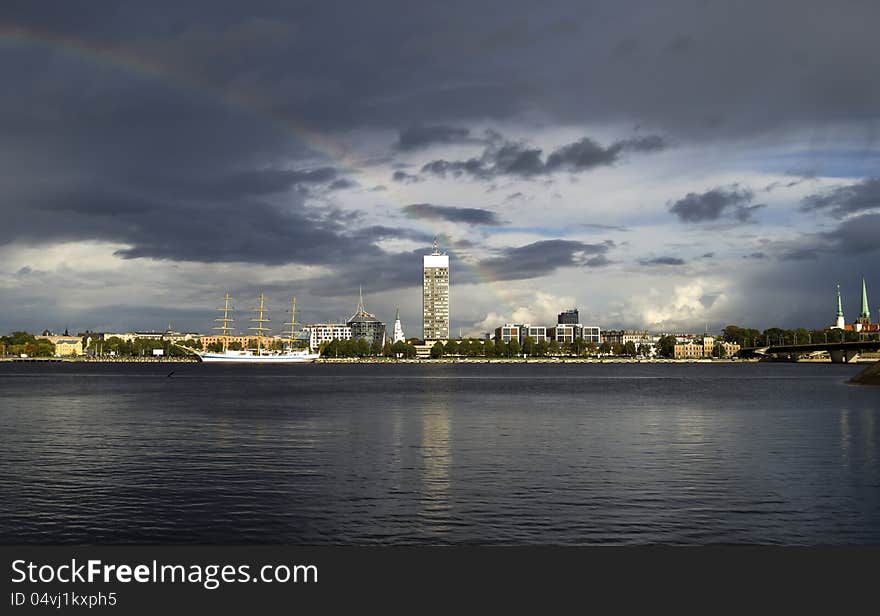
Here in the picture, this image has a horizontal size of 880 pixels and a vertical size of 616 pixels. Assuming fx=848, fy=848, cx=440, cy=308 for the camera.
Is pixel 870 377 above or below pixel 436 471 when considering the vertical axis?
above

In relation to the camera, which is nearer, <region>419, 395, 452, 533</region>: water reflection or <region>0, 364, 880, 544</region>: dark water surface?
<region>0, 364, 880, 544</region>: dark water surface

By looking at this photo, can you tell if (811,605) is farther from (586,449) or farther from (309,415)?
(309,415)

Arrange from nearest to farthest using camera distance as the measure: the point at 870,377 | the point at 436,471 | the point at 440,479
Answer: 1. the point at 440,479
2. the point at 436,471
3. the point at 870,377

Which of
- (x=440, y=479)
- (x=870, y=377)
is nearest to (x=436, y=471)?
(x=440, y=479)

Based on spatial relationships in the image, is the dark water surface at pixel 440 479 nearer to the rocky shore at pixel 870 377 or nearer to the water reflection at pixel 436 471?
the water reflection at pixel 436 471

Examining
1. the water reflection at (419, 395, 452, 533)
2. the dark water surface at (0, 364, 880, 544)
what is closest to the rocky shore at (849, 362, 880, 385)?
the dark water surface at (0, 364, 880, 544)

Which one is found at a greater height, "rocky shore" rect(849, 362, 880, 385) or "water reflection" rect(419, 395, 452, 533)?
"rocky shore" rect(849, 362, 880, 385)

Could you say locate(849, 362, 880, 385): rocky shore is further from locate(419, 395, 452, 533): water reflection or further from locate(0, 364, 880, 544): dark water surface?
locate(419, 395, 452, 533): water reflection

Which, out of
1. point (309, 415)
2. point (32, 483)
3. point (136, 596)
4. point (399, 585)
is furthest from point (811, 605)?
point (309, 415)

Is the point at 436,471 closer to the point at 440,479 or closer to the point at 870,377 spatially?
the point at 440,479

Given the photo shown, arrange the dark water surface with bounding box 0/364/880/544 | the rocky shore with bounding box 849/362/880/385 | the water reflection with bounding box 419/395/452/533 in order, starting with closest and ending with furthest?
the dark water surface with bounding box 0/364/880/544, the water reflection with bounding box 419/395/452/533, the rocky shore with bounding box 849/362/880/385

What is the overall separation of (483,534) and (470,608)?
7.40 metres

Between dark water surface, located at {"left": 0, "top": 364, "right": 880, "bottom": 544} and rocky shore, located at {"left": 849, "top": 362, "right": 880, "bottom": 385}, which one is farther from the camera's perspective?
rocky shore, located at {"left": 849, "top": 362, "right": 880, "bottom": 385}

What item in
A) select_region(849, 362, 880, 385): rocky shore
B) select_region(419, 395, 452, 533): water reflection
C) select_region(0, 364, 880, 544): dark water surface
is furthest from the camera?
select_region(849, 362, 880, 385): rocky shore
